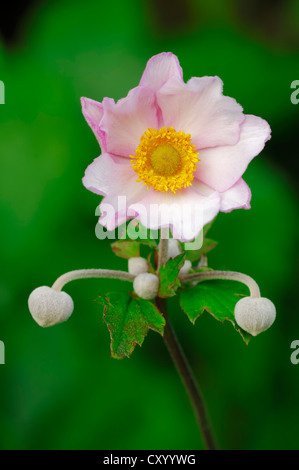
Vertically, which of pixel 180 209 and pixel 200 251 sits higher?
pixel 180 209

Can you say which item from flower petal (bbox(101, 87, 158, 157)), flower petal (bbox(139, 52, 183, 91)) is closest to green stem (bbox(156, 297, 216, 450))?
flower petal (bbox(101, 87, 158, 157))

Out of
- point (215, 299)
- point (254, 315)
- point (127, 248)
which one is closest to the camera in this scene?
point (254, 315)

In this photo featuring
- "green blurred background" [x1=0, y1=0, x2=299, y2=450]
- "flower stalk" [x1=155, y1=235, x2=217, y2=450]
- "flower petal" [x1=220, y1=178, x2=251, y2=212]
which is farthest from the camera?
"green blurred background" [x1=0, y1=0, x2=299, y2=450]

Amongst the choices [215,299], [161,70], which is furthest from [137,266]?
[161,70]

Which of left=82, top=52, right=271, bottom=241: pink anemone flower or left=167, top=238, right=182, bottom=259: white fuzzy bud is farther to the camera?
left=167, top=238, right=182, bottom=259: white fuzzy bud

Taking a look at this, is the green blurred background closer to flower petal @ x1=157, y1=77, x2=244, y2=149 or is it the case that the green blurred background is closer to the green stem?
the green stem

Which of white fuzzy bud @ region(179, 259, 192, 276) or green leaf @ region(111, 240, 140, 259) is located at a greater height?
green leaf @ region(111, 240, 140, 259)

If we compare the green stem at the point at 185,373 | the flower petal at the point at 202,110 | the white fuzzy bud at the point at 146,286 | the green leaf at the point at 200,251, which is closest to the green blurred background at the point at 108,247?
the green stem at the point at 185,373

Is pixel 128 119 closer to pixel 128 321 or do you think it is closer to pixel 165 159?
pixel 165 159
